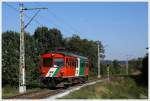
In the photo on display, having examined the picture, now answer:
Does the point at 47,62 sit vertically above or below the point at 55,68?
above

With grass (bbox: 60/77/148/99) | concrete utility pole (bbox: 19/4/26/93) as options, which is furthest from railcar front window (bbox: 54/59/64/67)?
concrete utility pole (bbox: 19/4/26/93)

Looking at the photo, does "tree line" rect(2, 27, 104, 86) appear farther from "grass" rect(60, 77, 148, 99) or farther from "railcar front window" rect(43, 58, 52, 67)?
"grass" rect(60, 77, 148, 99)

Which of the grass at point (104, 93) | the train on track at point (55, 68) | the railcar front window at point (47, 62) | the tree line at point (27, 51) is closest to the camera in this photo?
the grass at point (104, 93)

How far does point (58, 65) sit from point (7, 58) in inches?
362

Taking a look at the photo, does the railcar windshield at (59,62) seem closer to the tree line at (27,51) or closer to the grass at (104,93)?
the grass at (104,93)

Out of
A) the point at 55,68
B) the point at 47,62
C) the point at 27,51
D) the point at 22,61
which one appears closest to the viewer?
the point at 22,61

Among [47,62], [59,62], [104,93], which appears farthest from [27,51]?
[104,93]

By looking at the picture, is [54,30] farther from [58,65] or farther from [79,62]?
[58,65]

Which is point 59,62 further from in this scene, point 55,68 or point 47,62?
point 47,62

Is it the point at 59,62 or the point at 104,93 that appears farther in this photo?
the point at 59,62

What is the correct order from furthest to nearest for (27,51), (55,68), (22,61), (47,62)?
1. (27,51)
2. (47,62)
3. (55,68)
4. (22,61)

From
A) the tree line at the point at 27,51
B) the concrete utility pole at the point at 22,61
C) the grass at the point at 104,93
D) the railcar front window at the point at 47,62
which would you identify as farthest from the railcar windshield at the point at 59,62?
the tree line at the point at 27,51

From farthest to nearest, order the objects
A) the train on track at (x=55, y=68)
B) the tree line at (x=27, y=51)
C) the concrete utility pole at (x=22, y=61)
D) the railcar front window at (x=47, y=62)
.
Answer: the tree line at (x=27, y=51) → the railcar front window at (x=47, y=62) → the train on track at (x=55, y=68) → the concrete utility pole at (x=22, y=61)

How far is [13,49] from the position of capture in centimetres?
4038
